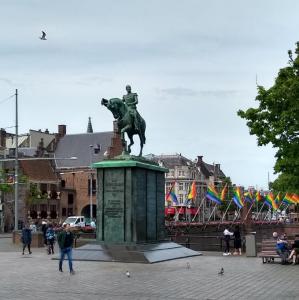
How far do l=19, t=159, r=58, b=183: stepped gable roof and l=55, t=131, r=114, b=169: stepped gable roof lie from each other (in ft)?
9.46

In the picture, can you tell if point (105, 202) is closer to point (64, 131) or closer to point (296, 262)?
point (296, 262)

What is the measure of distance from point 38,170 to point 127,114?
2895 inches

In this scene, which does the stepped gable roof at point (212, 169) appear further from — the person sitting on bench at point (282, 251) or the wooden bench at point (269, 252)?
the person sitting on bench at point (282, 251)

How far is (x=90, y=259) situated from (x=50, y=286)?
8.19 metres

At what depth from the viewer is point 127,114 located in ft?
87.5

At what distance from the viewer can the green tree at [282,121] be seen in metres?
30.8

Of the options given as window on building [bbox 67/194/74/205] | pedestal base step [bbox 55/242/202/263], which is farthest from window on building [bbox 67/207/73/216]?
pedestal base step [bbox 55/242/202/263]

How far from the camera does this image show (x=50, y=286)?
55.1 ft

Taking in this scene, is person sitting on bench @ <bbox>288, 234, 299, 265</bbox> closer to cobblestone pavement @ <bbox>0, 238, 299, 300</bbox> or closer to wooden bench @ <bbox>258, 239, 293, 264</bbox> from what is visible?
wooden bench @ <bbox>258, 239, 293, 264</bbox>

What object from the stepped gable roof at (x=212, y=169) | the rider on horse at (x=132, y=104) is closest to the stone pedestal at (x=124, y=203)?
the rider on horse at (x=132, y=104)

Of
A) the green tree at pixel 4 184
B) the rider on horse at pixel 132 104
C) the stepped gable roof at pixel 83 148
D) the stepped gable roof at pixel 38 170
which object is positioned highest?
the stepped gable roof at pixel 83 148

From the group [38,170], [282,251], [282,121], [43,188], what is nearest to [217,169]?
[38,170]

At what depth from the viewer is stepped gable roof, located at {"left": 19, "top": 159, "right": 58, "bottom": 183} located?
9444cm

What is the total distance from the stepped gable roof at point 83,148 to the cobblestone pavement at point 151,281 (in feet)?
250
